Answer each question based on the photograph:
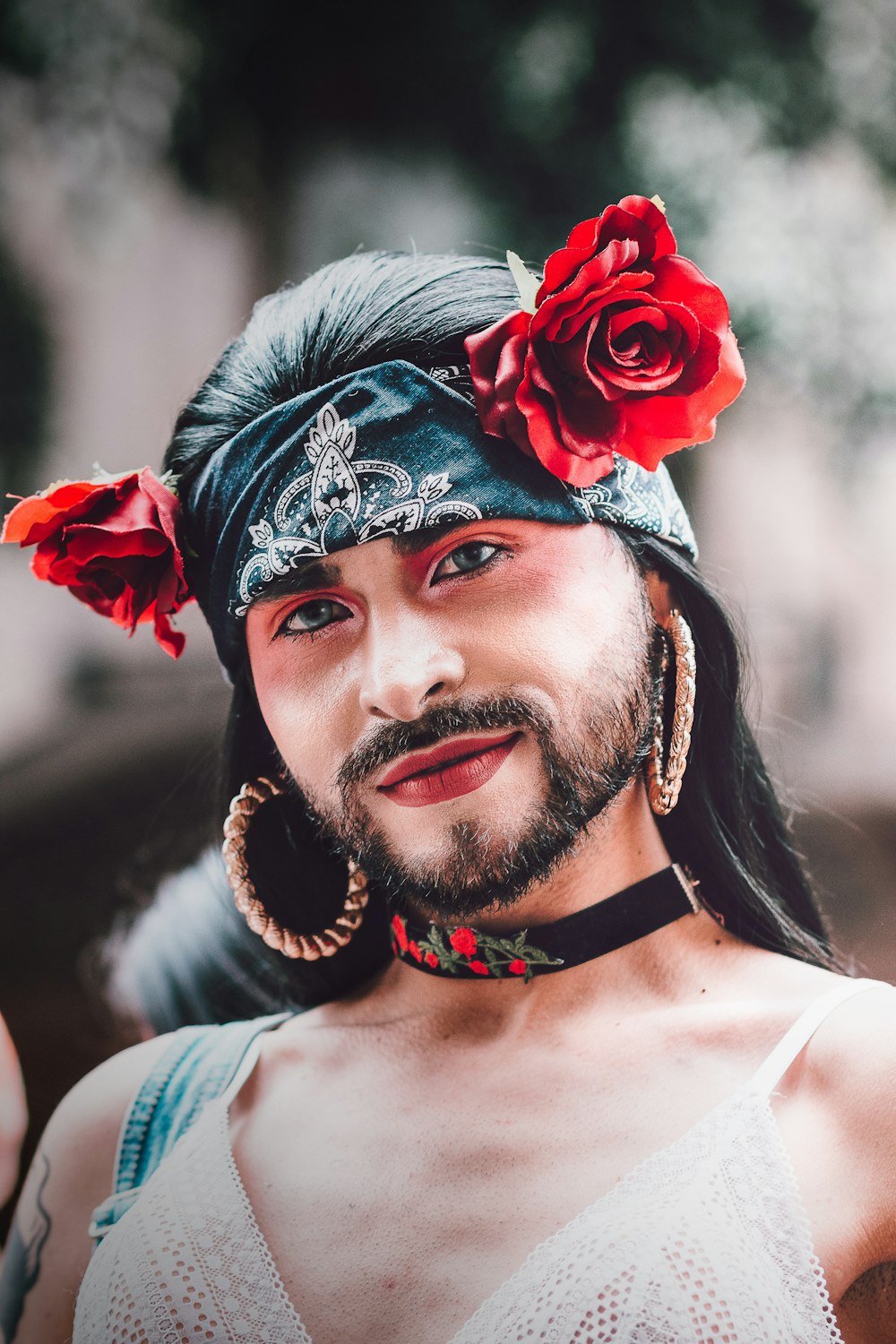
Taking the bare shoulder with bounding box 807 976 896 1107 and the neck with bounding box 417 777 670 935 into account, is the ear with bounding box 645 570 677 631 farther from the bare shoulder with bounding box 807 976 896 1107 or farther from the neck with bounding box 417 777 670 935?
the bare shoulder with bounding box 807 976 896 1107

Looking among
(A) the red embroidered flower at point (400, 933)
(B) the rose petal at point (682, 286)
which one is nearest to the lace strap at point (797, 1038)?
(A) the red embroidered flower at point (400, 933)

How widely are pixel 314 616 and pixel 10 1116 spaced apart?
0.93 metres

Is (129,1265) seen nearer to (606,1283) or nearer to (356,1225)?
(356,1225)

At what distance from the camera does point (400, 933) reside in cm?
147

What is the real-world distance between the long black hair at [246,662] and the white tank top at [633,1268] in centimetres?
20

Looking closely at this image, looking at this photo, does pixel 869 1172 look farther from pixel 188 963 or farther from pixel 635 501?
pixel 188 963

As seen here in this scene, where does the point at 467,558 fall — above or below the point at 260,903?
above

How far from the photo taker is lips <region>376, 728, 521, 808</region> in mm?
1262

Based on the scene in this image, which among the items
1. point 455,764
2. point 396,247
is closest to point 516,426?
point 455,764

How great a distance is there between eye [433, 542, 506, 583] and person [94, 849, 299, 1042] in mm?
684

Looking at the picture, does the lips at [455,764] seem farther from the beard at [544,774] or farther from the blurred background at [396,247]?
the blurred background at [396,247]

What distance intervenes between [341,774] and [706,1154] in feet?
2.02

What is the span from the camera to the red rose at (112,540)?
139cm

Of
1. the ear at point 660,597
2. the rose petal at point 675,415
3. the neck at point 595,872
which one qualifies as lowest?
the neck at point 595,872
